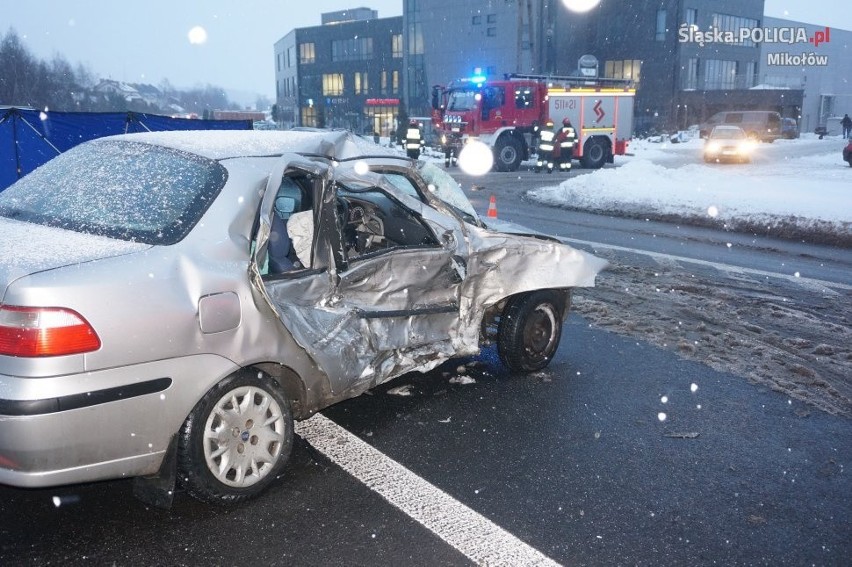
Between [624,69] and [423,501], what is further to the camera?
[624,69]

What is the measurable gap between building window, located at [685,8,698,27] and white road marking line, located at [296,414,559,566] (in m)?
59.2

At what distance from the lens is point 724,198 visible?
51.9 feet

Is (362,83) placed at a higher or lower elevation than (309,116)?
higher

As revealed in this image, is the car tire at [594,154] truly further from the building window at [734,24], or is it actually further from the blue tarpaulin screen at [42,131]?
the building window at [734,24]

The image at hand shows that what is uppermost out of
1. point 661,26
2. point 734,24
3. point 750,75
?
Answer: point 734,24

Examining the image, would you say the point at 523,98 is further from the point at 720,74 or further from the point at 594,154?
the point at 720,74

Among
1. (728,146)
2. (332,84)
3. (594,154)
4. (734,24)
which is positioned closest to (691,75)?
(734,24)

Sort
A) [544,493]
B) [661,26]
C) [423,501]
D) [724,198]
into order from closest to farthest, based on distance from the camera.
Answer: [423,501]
[544,493]
[724,198]
[661,26]

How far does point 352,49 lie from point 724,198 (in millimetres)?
65896

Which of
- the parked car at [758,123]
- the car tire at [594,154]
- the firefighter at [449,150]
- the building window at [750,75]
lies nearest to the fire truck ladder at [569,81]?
the car tire at [594,154]

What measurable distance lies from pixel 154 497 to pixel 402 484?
1191 millimetres

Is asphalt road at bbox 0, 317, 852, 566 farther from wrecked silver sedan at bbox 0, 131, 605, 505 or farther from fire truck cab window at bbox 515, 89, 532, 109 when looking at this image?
fire truck cab window at bbox 515, 89, 532, 109

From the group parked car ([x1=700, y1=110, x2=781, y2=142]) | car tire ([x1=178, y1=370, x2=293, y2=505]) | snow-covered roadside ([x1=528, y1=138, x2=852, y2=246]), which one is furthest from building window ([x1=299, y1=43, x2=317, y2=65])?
car tire ([x1=178, y1=370, x2=293, y2=505])

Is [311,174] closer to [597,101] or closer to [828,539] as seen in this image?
[828,539]
